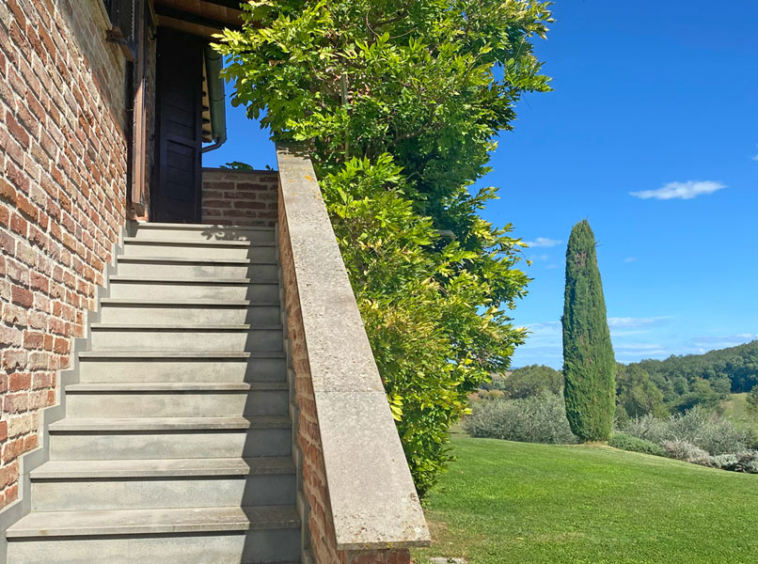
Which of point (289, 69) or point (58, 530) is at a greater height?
point (289, 69)

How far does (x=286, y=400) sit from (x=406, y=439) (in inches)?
57.9

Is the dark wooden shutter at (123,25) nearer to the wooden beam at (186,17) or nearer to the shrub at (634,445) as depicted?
the wooden beam at (186,17)

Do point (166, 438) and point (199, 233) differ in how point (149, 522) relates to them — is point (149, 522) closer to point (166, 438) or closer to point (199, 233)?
point (166, 438)

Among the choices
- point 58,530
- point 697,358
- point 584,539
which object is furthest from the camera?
point 697,358

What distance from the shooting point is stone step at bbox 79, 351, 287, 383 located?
12.7ft

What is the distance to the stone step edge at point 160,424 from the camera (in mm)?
3361

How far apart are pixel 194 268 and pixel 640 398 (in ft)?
85.8

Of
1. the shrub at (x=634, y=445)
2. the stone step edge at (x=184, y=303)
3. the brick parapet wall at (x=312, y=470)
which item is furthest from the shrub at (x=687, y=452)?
the brick parapet wall at (x=312, y=470)

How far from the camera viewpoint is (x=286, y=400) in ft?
12.4

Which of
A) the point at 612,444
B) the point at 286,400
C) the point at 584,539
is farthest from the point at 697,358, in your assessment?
the point at 286,400

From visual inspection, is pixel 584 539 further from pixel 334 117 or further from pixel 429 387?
pixel 334 117

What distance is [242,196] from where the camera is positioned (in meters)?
7.54

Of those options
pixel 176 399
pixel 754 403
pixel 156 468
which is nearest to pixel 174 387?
pixel 176 399

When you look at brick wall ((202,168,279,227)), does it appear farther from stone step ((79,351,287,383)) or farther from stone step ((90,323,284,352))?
stone step ((79,351,287,383))
